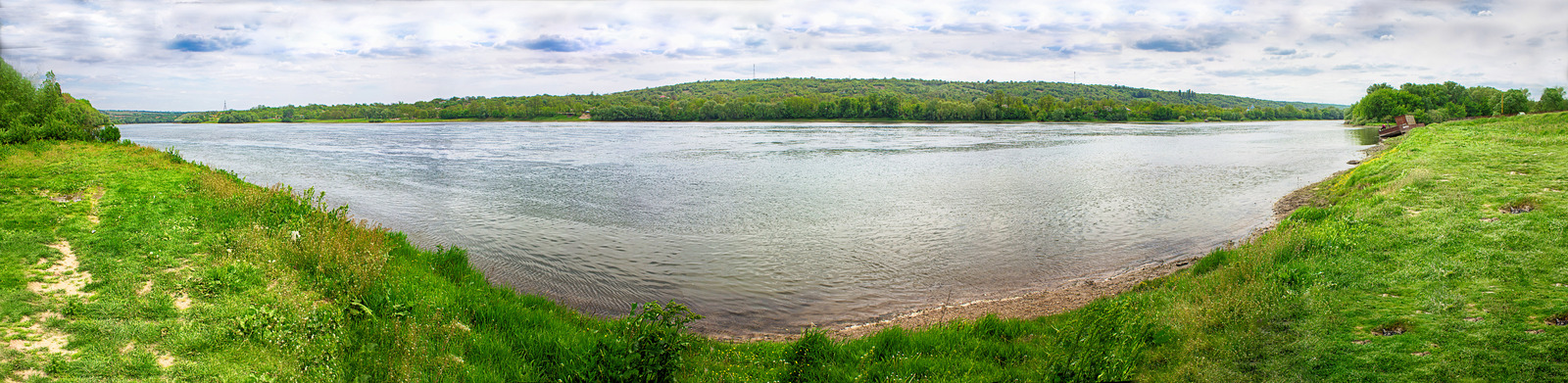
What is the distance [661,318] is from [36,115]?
1028 inches

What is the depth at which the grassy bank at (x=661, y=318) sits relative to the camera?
5.18 meters

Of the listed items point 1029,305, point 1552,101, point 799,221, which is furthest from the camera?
point 1552,101

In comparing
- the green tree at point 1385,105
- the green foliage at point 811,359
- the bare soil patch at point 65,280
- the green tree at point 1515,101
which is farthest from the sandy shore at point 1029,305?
the green tree at point 1385,105

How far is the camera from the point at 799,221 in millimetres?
16891

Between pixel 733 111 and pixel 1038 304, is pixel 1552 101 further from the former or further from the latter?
pixel 733 111

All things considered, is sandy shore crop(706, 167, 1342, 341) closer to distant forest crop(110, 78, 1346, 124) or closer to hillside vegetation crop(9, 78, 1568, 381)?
hillside vegetation crop(9, 78, 1568, 381)

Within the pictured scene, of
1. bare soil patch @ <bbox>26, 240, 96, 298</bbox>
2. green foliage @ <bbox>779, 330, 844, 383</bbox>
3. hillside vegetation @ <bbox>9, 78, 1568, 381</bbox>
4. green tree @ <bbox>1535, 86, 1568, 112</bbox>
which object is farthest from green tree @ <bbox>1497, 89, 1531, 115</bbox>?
bare soil patch @ <bbox>26, 240, 96, 298</bbox>

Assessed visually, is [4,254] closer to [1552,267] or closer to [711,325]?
[711,325]

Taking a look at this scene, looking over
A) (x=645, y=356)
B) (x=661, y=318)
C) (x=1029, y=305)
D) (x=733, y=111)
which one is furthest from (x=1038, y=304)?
(x=733, y=111)

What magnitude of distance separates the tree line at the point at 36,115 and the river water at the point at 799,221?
6.61 m

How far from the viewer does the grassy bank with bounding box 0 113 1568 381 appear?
5.18 meters

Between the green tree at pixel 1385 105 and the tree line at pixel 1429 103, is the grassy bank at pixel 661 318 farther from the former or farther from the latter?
the green tree at pixel 1385 105

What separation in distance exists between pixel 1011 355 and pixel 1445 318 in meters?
3.75

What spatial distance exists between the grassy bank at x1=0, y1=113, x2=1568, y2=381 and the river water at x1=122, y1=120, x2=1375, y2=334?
240cm
